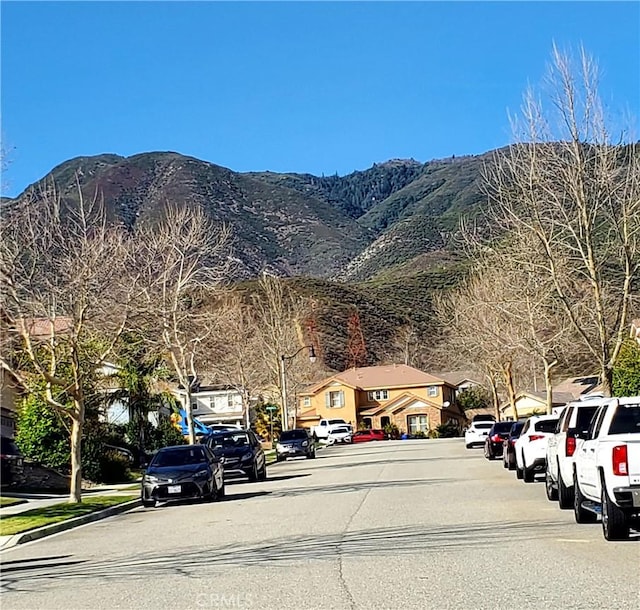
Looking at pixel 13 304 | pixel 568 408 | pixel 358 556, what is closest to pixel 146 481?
pixel 13 304

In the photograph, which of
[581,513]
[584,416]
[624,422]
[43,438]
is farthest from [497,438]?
[624,422]

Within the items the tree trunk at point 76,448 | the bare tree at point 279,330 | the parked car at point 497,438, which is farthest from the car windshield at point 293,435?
the tree trunk at point 76,448

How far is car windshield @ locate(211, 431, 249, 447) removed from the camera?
3366 centimetres

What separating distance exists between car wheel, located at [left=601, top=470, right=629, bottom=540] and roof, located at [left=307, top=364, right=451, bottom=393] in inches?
3386

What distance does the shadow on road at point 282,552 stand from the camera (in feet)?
41.1

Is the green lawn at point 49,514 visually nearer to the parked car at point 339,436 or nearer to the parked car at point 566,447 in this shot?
the parked car at point 566,447

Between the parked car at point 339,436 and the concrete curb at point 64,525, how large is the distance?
57.0 meters

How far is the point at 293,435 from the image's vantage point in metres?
51.2

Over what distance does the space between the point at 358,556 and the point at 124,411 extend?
33.3 meters

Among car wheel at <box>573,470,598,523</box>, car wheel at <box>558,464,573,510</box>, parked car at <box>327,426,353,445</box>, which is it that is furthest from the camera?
parked car at <box>327,426,353,445</box>

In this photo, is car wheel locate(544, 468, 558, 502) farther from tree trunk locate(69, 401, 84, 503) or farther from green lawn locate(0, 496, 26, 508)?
green lawn locate(0, 496, 26, 508)

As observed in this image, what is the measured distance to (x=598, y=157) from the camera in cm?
2853

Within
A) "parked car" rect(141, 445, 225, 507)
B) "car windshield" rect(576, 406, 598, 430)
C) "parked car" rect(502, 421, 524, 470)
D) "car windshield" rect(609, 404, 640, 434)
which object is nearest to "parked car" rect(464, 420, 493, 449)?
"parked car" rect(502, 421, 524, 470)

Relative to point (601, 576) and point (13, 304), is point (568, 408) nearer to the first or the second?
point (601, 576)
